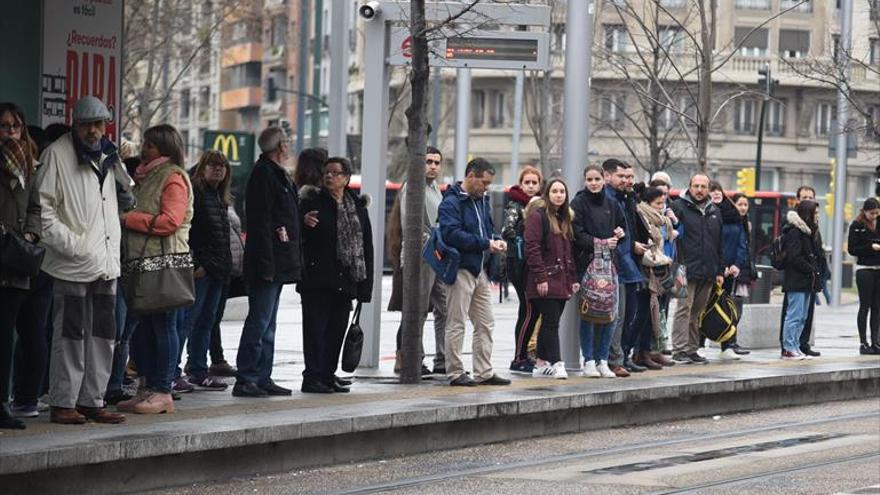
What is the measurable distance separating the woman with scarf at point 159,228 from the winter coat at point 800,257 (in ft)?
30.3

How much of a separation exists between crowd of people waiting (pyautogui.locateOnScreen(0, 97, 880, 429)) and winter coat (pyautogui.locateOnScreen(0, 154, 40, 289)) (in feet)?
0.03

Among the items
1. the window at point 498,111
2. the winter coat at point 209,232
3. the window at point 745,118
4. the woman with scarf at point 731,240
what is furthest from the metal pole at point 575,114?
the window at point 745,118

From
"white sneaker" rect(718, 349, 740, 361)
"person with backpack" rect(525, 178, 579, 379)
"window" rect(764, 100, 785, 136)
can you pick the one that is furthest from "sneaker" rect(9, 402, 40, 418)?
"window" rect(764, 100, 785, 136)

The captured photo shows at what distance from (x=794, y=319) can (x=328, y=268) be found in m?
7.69

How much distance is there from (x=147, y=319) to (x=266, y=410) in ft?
3.17

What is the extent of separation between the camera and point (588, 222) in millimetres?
16453

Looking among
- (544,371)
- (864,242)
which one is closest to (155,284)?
(544,371)

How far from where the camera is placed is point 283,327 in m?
25.2

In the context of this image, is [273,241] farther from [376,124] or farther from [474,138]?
[474,138]

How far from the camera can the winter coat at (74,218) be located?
11.3 metres

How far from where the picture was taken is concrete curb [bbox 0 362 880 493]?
410 inches

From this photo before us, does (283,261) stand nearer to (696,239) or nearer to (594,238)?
(594,238)

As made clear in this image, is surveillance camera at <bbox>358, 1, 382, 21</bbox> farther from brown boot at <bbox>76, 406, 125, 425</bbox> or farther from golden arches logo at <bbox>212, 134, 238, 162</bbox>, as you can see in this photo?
golden arches logo at <bbox>212, 134, 238, 162</bbox>

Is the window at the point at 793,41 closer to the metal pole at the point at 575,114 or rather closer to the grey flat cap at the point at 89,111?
the metal pole at the point at 575,114
